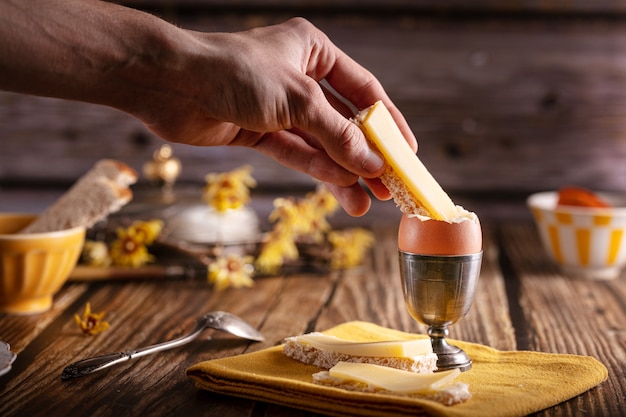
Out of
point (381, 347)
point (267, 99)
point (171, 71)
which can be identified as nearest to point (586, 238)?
point (381, 347)

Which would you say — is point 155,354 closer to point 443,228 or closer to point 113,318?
point 113,318

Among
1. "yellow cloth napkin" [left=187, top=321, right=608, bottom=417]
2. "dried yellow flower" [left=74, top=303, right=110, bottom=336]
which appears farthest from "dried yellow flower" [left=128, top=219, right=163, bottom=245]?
"yellow cloth napkin" [left=187, top=321, right=608, bottom=417]

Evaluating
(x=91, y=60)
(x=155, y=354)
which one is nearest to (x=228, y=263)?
(x=155, y=354)

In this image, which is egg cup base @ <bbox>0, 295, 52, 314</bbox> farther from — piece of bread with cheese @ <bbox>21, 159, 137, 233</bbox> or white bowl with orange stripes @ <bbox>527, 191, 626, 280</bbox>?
white bowl with orange stripes @ <bbox>527, 191, 626, 280</bbox>

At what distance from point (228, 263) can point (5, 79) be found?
78 cm

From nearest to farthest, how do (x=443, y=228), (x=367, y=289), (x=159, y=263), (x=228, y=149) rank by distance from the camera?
1. (x=443, y=228)
2. (x=367, y=289)
3. (x=159, y=263)
4. (x=228, y=149)

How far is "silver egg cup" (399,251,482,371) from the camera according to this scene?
1128 millimetres

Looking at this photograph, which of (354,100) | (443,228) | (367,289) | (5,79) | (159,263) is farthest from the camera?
(159,263)

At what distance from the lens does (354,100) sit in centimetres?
135

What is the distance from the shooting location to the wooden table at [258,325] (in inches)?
40.6

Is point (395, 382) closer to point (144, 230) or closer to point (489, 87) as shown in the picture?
point (144, 230)

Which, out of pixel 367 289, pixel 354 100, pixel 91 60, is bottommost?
pixel 367 289

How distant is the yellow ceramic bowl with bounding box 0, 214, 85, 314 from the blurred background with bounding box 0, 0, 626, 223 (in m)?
A: 1.02

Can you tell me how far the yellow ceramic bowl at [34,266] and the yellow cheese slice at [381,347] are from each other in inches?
23.0
